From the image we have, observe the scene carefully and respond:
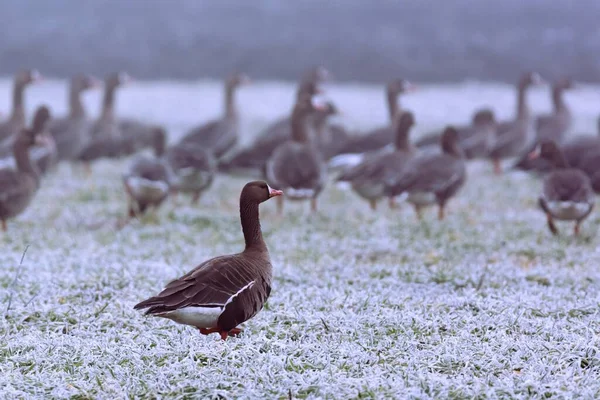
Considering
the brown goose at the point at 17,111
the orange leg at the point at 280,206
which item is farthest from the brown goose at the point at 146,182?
the brown goose at the point at 17,111

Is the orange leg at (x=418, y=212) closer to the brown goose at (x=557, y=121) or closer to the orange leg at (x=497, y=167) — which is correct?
the brown goose at (x=557, y=121)

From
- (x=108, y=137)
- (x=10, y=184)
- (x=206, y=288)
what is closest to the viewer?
(x=206, y=288)

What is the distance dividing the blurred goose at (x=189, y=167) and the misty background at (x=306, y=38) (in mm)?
23875

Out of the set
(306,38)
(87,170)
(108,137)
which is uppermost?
(306,38)

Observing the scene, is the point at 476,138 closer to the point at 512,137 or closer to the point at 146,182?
the point at 512,137

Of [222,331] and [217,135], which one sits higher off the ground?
[222,331]

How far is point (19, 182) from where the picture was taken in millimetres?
10945

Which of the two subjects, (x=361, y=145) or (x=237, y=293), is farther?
(x=361, y=145)

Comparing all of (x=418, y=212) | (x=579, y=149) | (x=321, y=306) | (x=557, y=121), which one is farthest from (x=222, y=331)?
(x=557, y=121)

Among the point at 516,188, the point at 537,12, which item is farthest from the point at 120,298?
the point at 537,12

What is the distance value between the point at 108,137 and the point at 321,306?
11.4m

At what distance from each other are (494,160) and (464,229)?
22.2 ft

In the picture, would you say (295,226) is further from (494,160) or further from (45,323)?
(494,160)

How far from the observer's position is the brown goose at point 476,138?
16781 mm
